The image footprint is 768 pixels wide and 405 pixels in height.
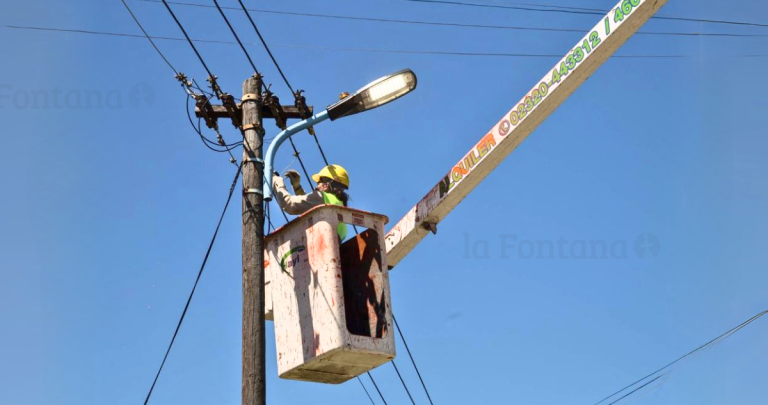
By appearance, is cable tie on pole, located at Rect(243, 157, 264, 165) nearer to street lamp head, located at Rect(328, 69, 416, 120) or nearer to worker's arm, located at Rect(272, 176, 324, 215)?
worker's arm, located at Rect(272, 176, 324, 215)

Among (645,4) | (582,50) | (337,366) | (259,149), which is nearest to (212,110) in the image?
(259,149)

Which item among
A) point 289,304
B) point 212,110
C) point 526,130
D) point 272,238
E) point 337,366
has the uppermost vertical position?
point 212,110

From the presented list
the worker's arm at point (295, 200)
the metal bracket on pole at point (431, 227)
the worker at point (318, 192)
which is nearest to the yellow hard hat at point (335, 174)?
the worker at point (318, 192)

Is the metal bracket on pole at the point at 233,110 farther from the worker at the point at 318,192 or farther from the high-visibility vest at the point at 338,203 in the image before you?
the high-visibility vest at the point at 338,203

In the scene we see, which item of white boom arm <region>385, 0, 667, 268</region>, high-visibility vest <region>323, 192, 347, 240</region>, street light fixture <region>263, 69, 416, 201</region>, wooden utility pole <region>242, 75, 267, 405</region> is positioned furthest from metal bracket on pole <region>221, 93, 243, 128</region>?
white boom arm <region>385, 0, 667, 268</region>

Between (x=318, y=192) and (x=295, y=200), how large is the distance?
0.19 m

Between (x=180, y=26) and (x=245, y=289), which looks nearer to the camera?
(x=245, y=289)

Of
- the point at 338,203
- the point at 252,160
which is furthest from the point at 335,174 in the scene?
the point at 252,160

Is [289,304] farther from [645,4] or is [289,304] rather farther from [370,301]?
[645,4]

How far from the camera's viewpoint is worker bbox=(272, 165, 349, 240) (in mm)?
7621

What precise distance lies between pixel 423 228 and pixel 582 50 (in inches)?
74.7

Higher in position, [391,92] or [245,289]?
[391,92]

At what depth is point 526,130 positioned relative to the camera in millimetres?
7562

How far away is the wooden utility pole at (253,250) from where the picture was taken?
22.2 ft
